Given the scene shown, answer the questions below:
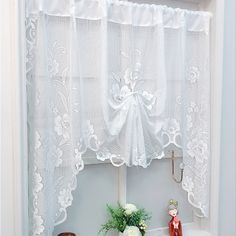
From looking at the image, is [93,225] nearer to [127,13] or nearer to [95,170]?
[95,170]

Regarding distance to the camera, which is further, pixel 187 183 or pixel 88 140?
pixel 187 183

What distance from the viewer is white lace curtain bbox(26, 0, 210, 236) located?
1487mm

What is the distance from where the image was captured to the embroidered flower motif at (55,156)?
152 centimetres

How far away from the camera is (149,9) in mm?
1714

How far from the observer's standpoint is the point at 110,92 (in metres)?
1.66

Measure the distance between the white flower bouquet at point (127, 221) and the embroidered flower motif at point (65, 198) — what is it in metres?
0.25

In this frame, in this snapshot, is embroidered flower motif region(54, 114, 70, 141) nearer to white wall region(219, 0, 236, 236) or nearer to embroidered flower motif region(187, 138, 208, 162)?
embroidered flower motif region(187, 138, 208, 162)

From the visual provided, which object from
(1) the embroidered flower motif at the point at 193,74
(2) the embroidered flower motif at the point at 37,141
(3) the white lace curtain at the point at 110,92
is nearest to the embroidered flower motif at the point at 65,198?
(3) the white lace curtain at the point at 110,92

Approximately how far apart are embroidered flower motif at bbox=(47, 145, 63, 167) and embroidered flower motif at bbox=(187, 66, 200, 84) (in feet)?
2.48

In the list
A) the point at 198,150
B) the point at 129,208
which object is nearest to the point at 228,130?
the point at 198,150

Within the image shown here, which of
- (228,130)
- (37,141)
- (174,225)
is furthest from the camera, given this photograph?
(228,130)

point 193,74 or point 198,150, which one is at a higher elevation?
point 193,74

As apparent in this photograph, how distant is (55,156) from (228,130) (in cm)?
97

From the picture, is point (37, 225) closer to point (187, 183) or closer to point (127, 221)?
point (127, 221)
